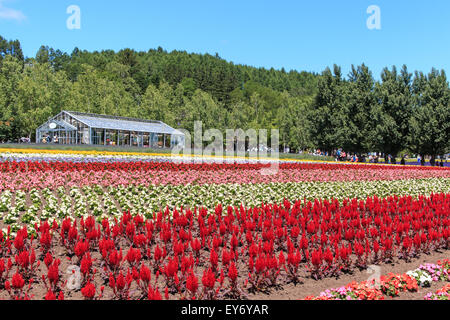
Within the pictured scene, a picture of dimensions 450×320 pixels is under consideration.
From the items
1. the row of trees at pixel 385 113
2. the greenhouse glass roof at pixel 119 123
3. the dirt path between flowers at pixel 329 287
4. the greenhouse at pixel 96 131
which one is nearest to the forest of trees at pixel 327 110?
the row of trees at pixel 385 113

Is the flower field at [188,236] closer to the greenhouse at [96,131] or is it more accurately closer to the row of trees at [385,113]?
the row of trees at [385,113]

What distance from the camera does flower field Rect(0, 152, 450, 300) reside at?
4.95m

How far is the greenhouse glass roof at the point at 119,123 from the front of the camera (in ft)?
142

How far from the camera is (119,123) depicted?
156ft

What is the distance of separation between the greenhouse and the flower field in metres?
28.6

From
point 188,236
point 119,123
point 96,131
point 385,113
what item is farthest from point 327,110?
point 188,236

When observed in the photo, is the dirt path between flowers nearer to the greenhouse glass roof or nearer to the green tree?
the green tree

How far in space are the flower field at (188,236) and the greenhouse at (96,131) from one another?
2860cm

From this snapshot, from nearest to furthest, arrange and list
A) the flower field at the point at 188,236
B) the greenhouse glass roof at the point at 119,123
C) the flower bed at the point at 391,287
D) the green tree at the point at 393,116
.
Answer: the flower bed at the point at 391,287 < the flower field at the point at 188,236 < the green tree at the point at 393,116 < the greenhouse glass roof at the point at 119,123

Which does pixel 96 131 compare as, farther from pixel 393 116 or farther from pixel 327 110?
pixel 393 116

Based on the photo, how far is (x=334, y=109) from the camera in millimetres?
45500

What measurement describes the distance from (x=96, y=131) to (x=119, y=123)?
17.1 feet

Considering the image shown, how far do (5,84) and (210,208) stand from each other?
54.6 metres
